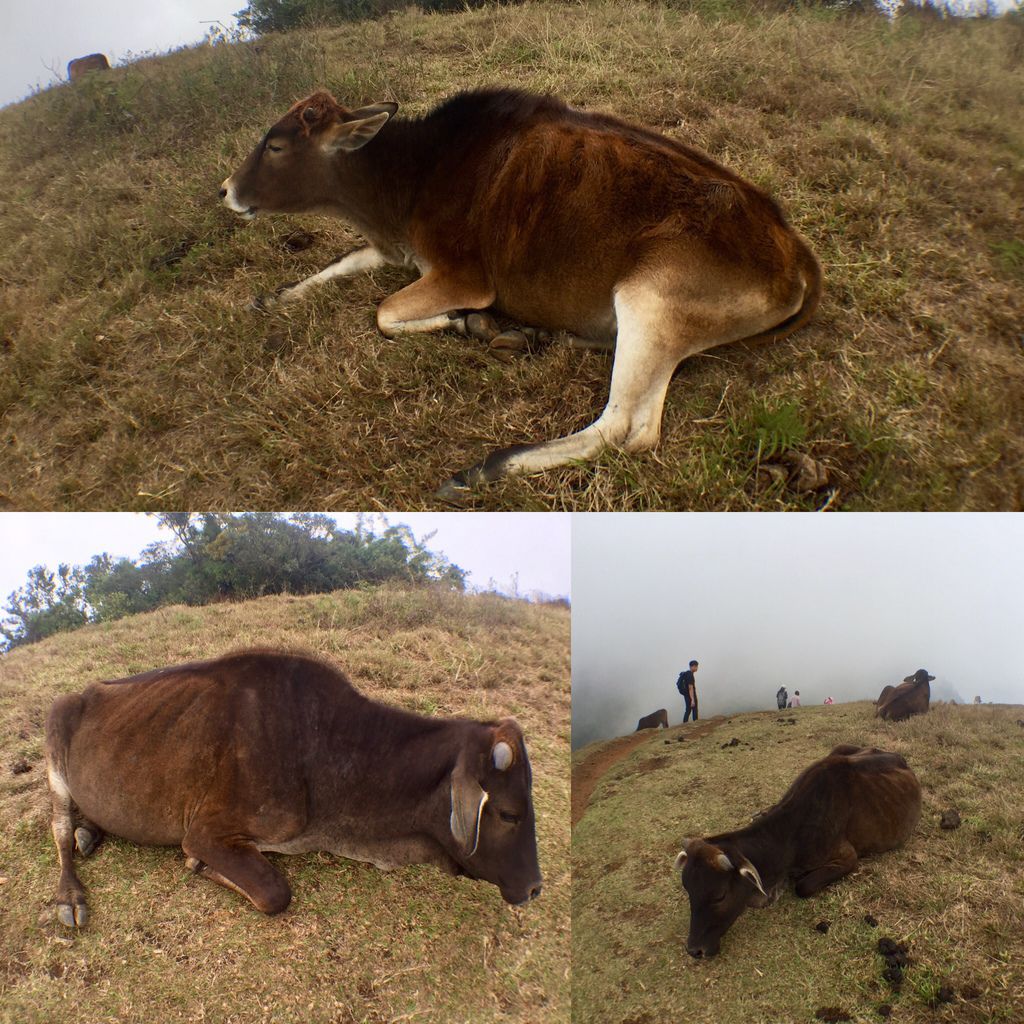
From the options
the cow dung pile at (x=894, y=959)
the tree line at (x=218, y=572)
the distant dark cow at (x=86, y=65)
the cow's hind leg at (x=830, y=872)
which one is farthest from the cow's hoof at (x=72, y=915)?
the distant dark cow at (x=86, y=65)

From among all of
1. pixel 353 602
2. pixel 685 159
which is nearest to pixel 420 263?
pixel 685 159

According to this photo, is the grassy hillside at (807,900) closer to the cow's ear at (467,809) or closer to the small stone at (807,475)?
the cow's ear at (467,809)

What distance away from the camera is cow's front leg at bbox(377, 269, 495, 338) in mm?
5195

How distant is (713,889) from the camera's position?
134 inches

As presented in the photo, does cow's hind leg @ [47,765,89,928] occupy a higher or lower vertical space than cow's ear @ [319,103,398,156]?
lower

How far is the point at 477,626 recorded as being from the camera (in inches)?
154

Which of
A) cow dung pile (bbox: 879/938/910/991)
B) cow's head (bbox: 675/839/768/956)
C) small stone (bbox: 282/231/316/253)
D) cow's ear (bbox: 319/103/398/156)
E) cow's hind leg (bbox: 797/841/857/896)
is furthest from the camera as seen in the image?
small stone (bbox: 282/231/316/253)

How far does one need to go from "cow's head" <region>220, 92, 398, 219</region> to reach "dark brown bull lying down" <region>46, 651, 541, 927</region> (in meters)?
3.81

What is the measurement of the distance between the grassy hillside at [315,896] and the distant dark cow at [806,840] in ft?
2.09

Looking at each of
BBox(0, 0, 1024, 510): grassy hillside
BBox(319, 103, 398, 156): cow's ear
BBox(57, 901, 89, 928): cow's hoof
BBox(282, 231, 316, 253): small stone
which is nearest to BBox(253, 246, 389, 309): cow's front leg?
BBox(0, 0, 1024, 510): grassy hillside

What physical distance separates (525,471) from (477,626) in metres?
0.93

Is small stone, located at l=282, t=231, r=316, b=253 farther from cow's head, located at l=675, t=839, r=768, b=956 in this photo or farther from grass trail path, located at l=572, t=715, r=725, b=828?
cow's head, located at l=675, t=839, r=768, b=956

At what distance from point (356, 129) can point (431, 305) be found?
1.50 m

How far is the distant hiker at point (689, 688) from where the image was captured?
3.83 m
